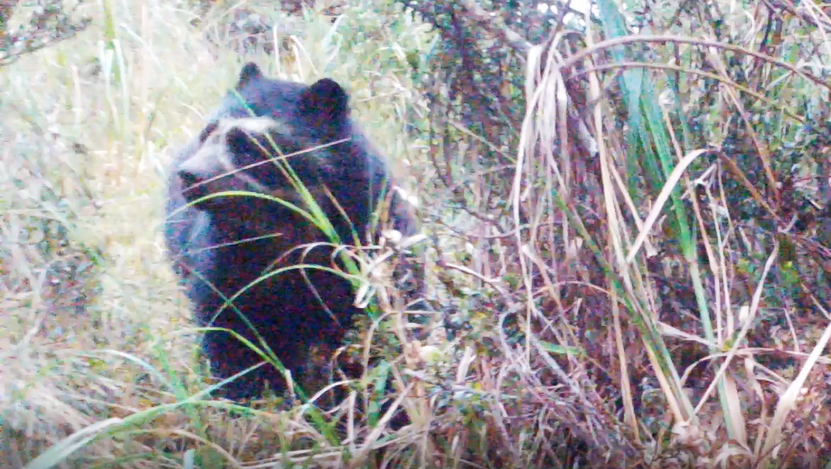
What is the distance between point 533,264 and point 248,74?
48.4 inches

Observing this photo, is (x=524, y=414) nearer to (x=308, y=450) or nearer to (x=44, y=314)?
(x=308, y=450)

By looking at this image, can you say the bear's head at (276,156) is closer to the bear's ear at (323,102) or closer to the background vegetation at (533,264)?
the bear's ear at (323,102)

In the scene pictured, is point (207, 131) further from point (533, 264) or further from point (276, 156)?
point (533, 264)

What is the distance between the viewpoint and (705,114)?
2.27m

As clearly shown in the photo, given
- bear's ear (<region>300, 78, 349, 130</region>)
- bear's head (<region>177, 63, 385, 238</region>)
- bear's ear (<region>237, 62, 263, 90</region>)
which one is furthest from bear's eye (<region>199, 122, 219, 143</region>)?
bear's ear (<region>300, 78, 349, 130</region>)

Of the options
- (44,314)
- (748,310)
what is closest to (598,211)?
(748,310)

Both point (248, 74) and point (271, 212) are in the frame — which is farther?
point (248, 74)

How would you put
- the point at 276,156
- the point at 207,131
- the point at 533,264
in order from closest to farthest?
1. the point at 533,264
2. the point at 276,156
3. the point at 207,131

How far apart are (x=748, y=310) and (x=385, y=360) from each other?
2.94 ft

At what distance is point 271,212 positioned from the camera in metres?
2.68

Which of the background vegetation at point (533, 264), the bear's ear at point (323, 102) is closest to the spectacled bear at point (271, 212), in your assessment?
the bear's ear at point (323, 102)

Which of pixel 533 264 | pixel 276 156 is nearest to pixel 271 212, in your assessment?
pixel 276 156

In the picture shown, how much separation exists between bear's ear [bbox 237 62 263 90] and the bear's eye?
0.58ft

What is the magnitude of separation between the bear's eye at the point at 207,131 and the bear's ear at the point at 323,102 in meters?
0.29
